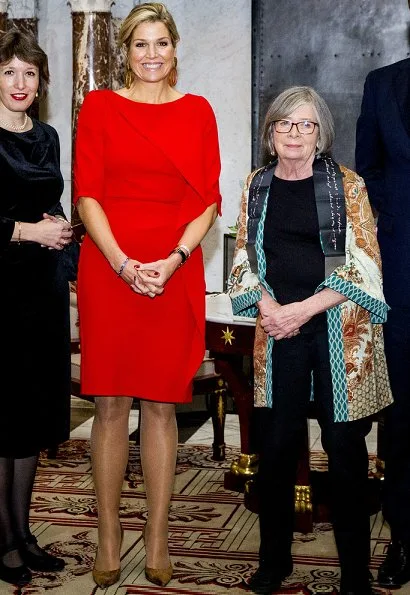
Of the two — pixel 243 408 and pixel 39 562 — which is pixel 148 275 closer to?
pixel 39 562

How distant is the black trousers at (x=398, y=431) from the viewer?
140 inches

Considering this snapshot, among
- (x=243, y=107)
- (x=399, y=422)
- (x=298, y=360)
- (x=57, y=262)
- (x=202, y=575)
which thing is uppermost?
(x=243, y=107)

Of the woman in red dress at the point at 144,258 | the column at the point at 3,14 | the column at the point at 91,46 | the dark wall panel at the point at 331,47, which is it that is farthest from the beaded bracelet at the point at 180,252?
the column at the point at 3,14

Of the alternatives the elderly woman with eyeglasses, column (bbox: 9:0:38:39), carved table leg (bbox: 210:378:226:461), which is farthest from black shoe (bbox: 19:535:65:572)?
column (bbox: 9:0:38:39)

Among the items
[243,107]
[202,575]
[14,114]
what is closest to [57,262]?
[14,114]

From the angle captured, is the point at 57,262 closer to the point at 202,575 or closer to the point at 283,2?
the point at 202,575

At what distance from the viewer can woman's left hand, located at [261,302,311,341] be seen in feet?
10.9

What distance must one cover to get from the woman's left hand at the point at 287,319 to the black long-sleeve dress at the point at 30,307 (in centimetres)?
82

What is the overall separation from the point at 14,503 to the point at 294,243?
1393 mm

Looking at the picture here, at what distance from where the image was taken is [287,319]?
3.34m

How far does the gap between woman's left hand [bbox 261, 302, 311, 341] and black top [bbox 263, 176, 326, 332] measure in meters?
0.06

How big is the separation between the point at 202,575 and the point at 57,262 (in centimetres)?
126

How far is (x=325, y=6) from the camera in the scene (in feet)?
24.6

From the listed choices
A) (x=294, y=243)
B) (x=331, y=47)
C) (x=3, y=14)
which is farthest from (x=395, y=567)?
(x=3, y=14)
